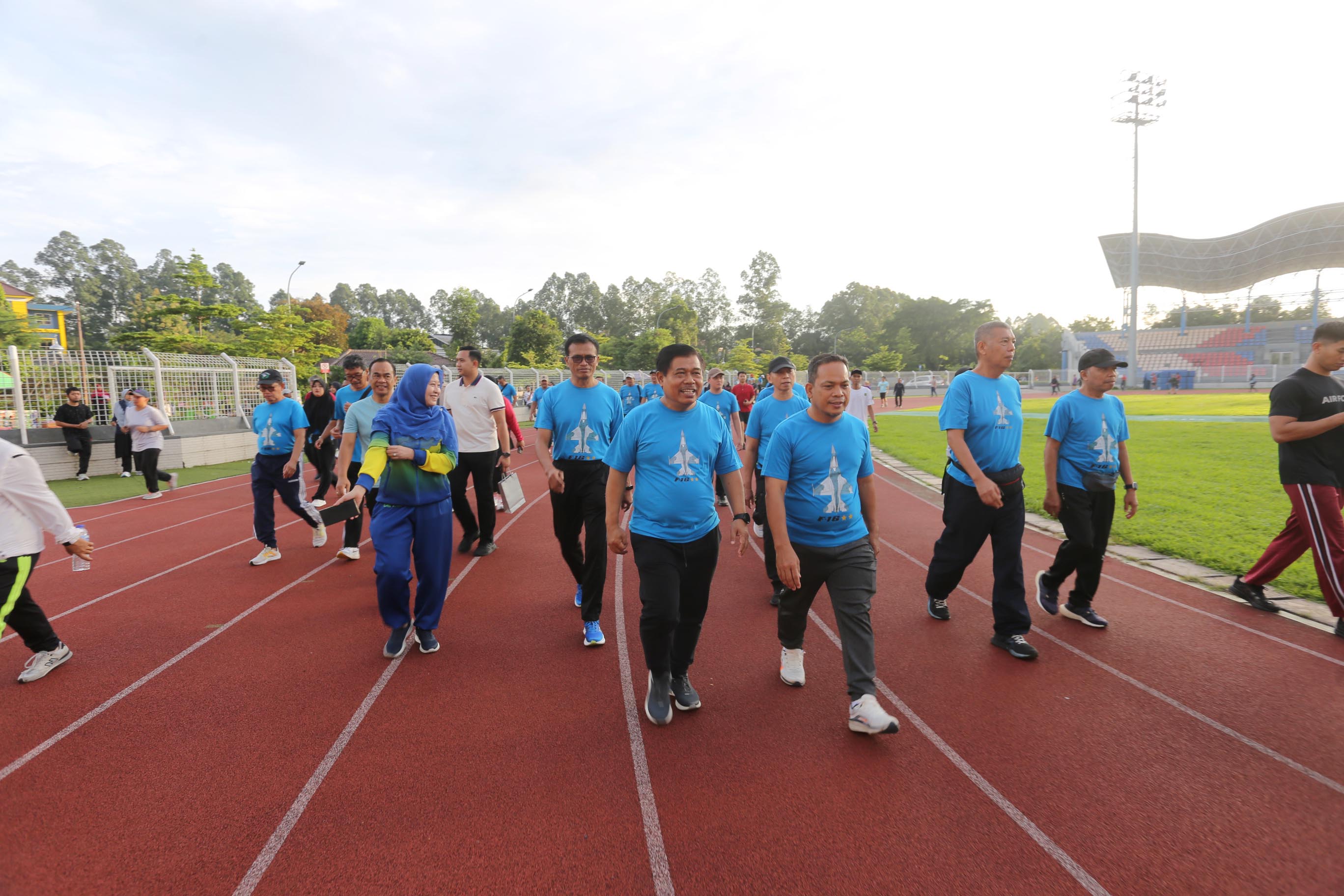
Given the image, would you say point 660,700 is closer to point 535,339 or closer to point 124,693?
point 124,693

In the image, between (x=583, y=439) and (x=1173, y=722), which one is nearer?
(x=1173, y=722)

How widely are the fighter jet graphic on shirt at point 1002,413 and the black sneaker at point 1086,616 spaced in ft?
5.59

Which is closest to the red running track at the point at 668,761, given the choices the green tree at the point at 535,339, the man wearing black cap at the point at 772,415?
the man wearing black cap at the point at 772,415

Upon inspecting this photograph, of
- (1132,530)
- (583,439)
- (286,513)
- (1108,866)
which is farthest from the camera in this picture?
(286,513)

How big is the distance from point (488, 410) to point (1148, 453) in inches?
521

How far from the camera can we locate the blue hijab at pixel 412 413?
395cm

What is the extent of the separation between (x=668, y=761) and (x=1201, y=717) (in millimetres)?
2877

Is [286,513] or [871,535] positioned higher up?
[871,535]

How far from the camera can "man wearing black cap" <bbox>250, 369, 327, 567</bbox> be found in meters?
6.07

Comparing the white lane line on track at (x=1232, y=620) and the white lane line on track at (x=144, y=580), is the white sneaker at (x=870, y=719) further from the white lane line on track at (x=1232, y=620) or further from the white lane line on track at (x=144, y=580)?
the white lane line on track at (x=144, y=580)

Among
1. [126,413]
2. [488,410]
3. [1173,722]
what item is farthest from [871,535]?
[126,413]

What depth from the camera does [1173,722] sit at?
128 inches

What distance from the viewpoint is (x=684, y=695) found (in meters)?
3.43

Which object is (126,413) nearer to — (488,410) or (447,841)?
(488,410)
